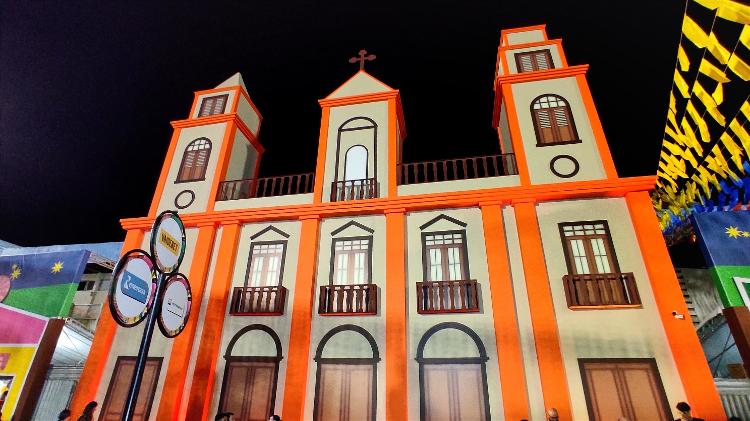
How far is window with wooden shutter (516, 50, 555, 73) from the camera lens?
486 inches

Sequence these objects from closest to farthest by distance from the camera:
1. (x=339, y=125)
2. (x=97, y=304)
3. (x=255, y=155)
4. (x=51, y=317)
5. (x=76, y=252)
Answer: (x=51, y=317) < (x=76, y=252) < (x=339, y=125) < (x=255, y=155) < (x=97, y=304)

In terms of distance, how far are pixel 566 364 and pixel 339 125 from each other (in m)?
9.25

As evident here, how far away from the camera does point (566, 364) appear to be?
816 centimetres

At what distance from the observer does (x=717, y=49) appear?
19.5 ft

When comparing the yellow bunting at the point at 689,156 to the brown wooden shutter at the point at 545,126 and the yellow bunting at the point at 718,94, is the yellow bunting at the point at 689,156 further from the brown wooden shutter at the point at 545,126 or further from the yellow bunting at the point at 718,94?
the brown wooden shutter at the point at 545,126

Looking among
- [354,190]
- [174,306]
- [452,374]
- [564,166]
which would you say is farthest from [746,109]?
[174,306]

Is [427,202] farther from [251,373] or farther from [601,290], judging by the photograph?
[251,373]

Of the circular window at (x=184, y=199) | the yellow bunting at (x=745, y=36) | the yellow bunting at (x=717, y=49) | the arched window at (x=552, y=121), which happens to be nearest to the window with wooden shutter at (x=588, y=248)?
the arched window at (x=552, y=121)

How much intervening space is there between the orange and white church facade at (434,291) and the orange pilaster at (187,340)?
0.13 ft

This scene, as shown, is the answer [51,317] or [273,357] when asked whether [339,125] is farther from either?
[51,317]

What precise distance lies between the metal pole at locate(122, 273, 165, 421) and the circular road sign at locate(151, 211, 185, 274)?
0.20m

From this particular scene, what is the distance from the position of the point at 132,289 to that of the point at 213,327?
5.59 m

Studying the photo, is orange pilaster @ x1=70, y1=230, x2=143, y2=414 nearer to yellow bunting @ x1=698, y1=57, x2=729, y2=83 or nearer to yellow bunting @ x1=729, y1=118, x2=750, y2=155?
yellow bunting @ x1=698, y1=57, x2=729, y2=83

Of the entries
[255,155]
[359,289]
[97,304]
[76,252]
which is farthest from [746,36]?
[97,304]
